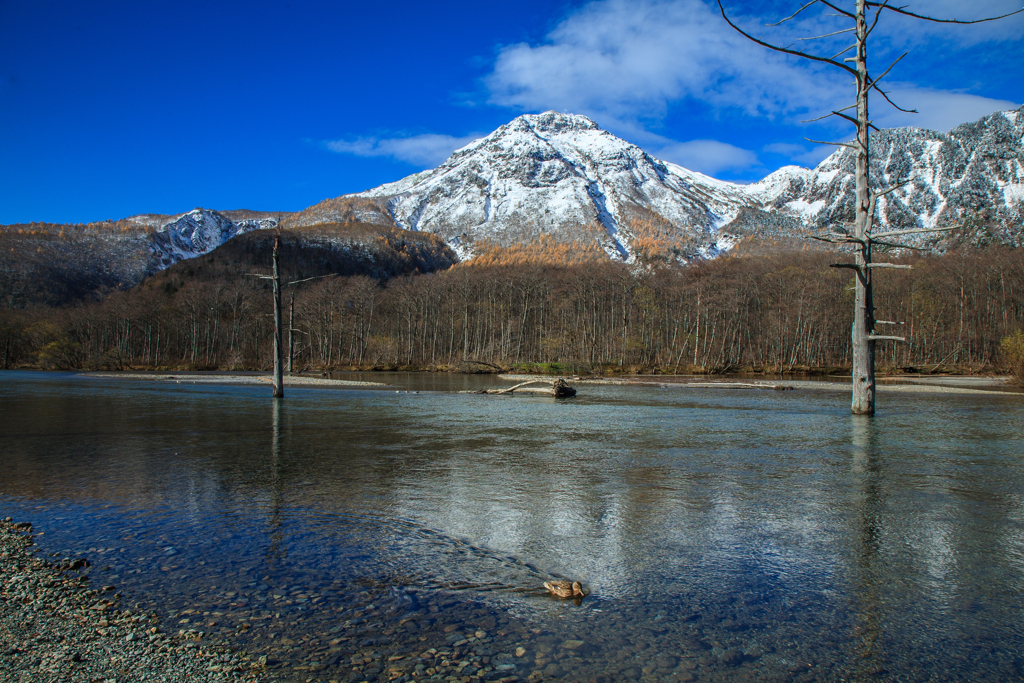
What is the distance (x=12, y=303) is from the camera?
143 meters

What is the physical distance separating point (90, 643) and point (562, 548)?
142 inches

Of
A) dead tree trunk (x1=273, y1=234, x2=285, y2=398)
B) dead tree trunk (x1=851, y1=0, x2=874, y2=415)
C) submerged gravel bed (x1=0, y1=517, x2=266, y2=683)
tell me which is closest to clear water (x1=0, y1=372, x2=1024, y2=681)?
submerged gravel bed (x1=0, y1=517, x2=266, y2=683)

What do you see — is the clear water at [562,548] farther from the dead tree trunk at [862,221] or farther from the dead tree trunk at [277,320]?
the dead tree trunk at [277,320]

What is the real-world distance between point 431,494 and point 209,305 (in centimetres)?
9896

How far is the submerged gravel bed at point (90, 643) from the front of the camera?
129 inches

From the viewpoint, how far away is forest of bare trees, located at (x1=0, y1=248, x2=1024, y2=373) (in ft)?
210

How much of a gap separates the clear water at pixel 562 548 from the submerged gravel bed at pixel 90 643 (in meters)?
0.18

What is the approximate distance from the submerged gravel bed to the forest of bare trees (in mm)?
47542

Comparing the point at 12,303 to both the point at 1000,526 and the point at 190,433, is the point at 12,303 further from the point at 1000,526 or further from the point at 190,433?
the point at 1000,526

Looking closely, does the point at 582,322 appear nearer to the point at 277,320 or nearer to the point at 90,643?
the point at 277,320

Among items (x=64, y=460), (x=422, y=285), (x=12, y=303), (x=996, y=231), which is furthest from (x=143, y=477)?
(x=996, y=231)

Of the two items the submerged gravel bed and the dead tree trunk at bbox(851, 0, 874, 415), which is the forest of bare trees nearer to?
the dead tree trunk at bbox(851, 0, 874, 415)

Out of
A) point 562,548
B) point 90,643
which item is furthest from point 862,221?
point 90,643

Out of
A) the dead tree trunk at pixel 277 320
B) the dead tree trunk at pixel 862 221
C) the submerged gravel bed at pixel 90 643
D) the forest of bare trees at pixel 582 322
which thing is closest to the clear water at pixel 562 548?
the submerged gravel bed at pixel 90 643
